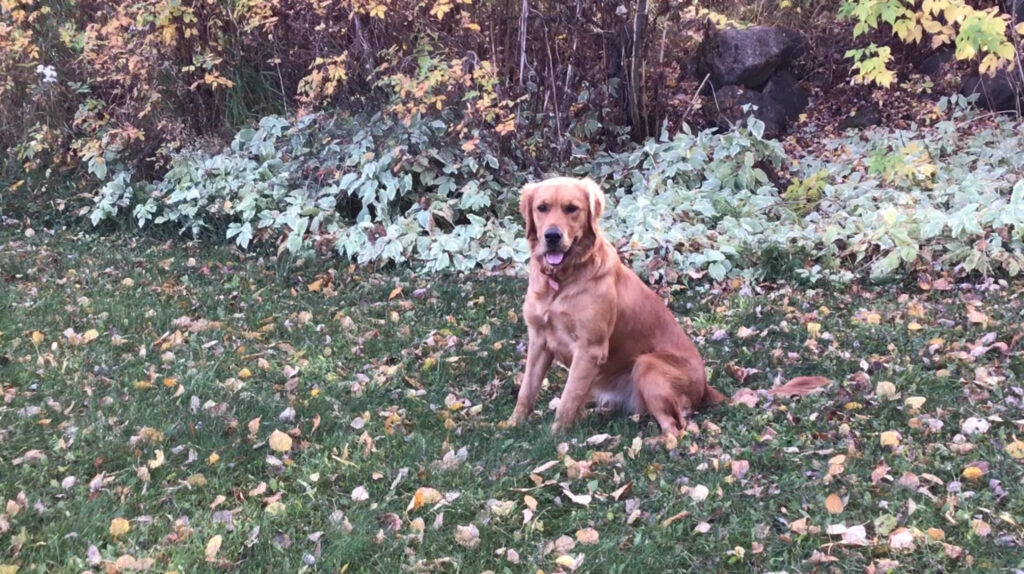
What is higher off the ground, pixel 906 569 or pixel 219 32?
pixel 219 32

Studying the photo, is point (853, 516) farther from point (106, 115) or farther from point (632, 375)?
point (106, 115)

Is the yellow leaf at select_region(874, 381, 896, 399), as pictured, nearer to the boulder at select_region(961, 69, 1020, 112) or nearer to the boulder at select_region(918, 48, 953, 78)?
the boulder at select_region(961, 69, 1020, 112)

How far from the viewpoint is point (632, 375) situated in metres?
3.87

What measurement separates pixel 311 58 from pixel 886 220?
5428 mm

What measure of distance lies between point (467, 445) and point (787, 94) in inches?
331

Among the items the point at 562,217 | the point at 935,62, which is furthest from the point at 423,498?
the point at 935,62

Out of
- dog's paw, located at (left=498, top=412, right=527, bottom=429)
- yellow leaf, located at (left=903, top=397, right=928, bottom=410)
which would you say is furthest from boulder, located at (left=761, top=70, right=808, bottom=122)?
dog's paw, located at (left=498, top=412, right=527, bottom=429)

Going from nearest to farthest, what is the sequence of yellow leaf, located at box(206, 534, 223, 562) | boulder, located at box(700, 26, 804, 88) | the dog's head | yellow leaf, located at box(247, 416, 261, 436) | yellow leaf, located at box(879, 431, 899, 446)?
yellow leaf, located at box(206, 534, 223, 562), yellow leaf, located at box(879, 431, 899, 446), yellow leaf, located at box(247, 416, 261, 436), the dog's head, boulder, located at box(700, 26, 804, 88)

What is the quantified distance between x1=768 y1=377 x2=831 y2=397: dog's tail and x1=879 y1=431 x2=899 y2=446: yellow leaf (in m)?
0.49

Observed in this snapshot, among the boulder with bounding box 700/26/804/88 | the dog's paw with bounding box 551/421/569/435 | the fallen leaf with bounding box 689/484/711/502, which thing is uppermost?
the boulder with bounding box 700/26/804/88

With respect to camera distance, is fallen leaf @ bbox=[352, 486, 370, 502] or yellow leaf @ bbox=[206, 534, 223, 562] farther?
fallen leaf @ bbox=[352, 486, 370, 502]

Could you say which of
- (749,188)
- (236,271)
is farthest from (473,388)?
(749,188)

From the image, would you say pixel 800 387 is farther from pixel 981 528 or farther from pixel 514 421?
pixel 514 421

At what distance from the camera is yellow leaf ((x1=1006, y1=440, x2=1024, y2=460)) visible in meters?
3.20
